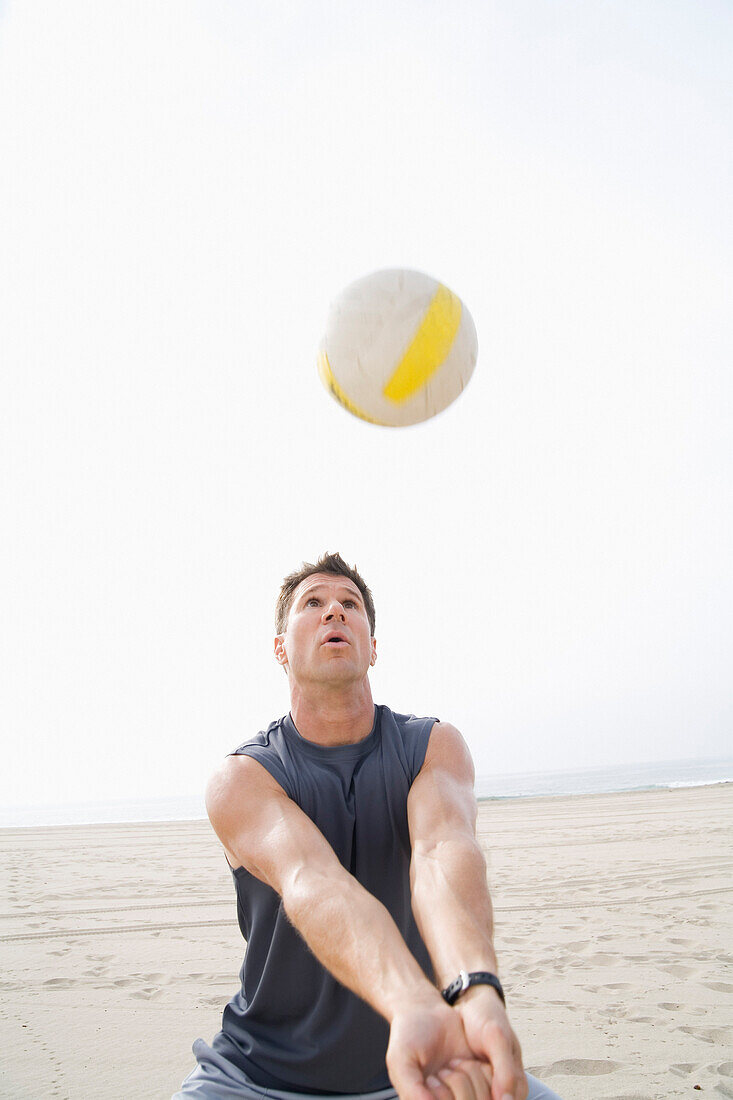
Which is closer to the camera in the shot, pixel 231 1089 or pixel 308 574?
pixel 231 1089

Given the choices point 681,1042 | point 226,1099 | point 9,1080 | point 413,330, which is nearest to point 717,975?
point 681,1042

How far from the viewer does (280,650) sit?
2.71 m

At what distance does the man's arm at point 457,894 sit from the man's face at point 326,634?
0.36m

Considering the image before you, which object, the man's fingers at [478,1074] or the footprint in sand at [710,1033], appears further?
the footprint in sand at [710,1033]

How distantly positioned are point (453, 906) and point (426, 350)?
2.16 m

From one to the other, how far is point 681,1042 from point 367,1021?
5.62ft

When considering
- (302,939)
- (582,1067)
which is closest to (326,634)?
(302,939)

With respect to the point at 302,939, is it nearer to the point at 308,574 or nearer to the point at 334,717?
the point at 334,717

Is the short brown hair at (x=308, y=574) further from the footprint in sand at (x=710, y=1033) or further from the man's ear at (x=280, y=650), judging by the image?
the footprint in sand at (x=710, y=1033)

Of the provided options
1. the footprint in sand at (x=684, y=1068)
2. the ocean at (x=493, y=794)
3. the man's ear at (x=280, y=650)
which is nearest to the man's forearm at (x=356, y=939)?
the man's ear at (x=280, y=650)

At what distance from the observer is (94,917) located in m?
5.53

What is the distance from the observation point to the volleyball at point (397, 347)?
3023mm

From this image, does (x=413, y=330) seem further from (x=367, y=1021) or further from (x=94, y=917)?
(x=94, y=917)

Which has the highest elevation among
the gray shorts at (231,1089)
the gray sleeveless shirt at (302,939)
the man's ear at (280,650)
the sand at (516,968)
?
the man's ear at (280,650)
